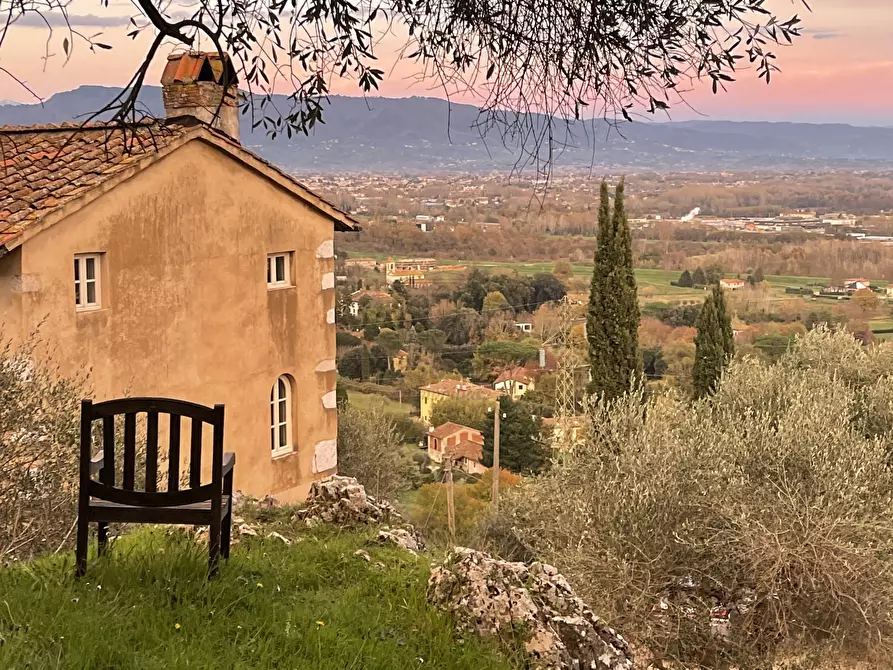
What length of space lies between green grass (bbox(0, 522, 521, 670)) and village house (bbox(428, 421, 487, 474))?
39.1m

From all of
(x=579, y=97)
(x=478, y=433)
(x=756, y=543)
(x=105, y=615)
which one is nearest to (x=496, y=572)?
(x=105, y=615)

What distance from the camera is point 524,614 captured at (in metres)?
5.44

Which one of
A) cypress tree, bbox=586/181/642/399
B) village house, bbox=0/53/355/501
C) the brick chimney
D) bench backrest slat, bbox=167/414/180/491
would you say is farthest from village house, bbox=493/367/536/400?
bench backrest slat, bbox=167/414/180/491

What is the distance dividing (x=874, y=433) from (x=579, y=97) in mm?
15143

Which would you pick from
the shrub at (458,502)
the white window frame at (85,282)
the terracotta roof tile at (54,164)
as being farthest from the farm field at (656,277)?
the white window frame at (85,282)

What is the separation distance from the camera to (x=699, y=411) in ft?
56.6

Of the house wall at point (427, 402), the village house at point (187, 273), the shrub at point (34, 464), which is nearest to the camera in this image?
the shrub at point (34, 464)

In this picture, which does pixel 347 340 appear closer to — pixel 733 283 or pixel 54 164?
pixel 733 283

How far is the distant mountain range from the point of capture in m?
4.78

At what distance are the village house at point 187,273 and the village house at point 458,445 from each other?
1226 inches

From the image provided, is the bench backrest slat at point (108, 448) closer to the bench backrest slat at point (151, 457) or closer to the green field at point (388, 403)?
the bench backrest slat at point (151, 457)

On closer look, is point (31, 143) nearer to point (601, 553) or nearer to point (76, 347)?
point (76, 347)

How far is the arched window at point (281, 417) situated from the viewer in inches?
542

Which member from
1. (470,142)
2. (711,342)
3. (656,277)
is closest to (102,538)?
(470,142)
